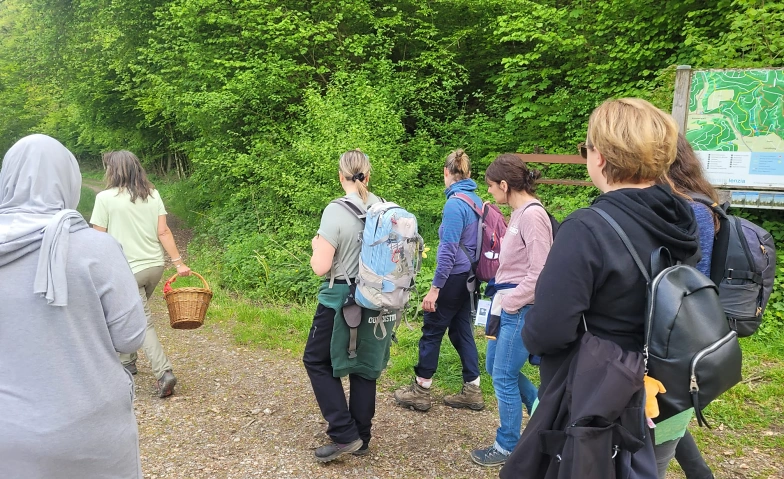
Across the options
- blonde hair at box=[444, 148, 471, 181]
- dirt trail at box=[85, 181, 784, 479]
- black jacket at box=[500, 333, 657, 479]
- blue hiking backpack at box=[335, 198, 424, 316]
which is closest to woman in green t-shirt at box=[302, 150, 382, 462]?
blue hiking backpack at box=[335, 198, 424, 316]

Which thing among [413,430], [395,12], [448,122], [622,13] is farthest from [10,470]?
[395,12]

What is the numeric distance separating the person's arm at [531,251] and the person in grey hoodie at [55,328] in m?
2.07

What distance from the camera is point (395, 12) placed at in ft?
41.5

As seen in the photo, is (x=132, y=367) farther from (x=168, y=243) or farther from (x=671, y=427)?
(x=671, y=427)

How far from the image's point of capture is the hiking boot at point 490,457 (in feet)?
12.4

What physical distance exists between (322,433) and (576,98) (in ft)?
26.8

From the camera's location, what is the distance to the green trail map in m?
5.60

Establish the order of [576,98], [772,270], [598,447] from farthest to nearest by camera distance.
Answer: [576,98] → [772,270] → [598,447]

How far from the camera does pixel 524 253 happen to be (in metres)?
3.44

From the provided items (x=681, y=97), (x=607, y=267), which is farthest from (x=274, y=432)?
(x=681, y=97)

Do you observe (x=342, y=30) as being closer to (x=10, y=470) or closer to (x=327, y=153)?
(x=327, y=153)

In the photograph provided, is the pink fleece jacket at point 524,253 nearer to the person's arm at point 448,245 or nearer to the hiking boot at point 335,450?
the person's arm at point 448,245

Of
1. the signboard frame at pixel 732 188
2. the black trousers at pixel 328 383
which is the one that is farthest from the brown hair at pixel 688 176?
the signboard frame at pixel 732 188

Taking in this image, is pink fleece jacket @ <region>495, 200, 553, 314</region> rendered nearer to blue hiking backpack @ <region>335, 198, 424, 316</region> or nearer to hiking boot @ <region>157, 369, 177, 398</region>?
blue hiking backpack @ <region>335, 198, 424, 316</region>
